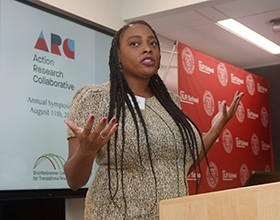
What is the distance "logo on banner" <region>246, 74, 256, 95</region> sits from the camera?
16.0 ft

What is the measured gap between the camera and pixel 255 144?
483 centimetres

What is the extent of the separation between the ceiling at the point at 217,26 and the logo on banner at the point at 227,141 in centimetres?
90

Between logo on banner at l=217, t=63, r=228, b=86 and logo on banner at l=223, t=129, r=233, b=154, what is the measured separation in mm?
456

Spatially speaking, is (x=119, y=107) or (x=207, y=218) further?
(x=119, y=107)

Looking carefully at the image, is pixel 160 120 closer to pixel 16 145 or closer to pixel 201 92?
pixel 16 145

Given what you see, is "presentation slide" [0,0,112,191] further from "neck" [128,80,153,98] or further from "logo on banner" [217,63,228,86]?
"logo on banner" [217,63,228,86]

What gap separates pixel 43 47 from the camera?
9.50 ft

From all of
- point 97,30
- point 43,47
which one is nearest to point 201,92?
point 97,30

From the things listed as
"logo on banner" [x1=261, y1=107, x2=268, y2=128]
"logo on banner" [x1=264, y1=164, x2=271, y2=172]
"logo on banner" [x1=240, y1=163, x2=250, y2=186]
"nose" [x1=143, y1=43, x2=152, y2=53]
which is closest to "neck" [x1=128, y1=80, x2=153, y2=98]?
"nose" [x1=143, y1=43, x2=152, y2=53]

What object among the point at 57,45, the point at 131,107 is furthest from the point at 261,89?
the point at 131,107

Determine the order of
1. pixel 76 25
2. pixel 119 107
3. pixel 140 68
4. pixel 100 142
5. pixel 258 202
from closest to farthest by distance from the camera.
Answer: pixel 258 202 → pixel 100 142 → pixel 119 107 → pixel 140 68 → pixel 76 25

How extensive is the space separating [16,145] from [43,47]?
2.11ft

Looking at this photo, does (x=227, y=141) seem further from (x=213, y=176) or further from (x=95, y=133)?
(x=95, y=133)

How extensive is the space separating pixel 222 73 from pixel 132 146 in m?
3.15
